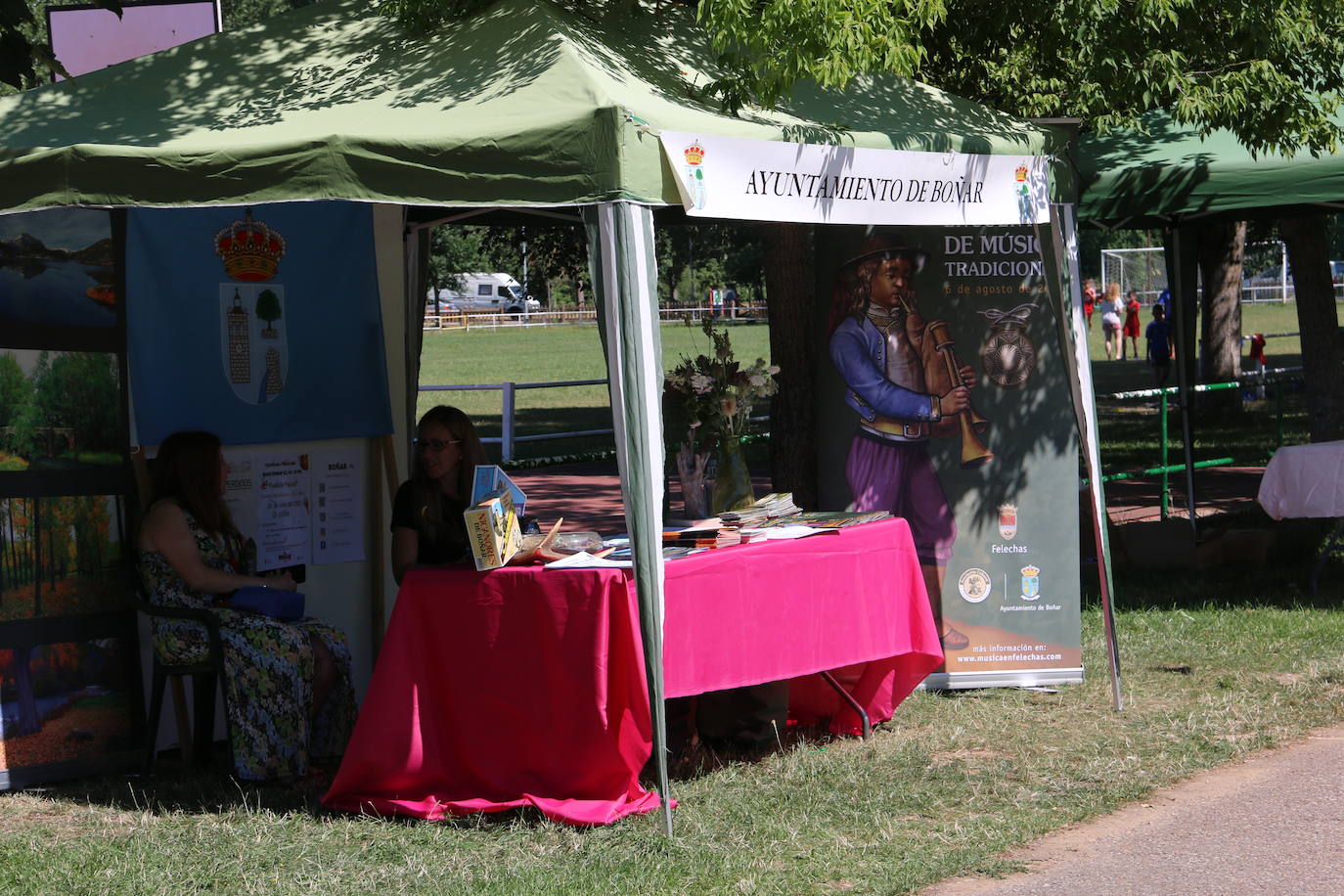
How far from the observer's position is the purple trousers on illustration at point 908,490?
24.4ft

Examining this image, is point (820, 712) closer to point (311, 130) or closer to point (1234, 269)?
point (311, 130)

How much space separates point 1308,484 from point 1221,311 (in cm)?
1198

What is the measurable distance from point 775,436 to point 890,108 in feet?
7.39

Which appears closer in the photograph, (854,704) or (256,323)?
(854,704)

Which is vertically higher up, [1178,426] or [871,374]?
[871,374]

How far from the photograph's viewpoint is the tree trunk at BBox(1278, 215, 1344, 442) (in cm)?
1175

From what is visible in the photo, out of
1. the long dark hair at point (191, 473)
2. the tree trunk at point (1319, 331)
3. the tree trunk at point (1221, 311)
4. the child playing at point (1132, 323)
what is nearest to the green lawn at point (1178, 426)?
the tree trunk at point (1221, 311)

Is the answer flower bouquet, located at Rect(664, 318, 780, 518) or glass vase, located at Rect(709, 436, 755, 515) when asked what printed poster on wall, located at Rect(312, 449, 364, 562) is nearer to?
flower bouquet, located at Rect(664, 318, 780, 518)

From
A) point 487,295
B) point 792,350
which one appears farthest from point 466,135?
point 487,295

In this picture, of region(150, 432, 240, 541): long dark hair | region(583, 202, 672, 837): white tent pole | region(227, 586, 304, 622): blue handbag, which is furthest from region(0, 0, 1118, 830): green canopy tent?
region(227, 586, 304, 622): blue handbag

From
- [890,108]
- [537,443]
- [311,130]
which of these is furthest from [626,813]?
[537,443]

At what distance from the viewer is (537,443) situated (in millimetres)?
20562

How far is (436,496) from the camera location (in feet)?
20.2

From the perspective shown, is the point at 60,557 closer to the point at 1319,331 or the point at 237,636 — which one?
the point at 237,636
